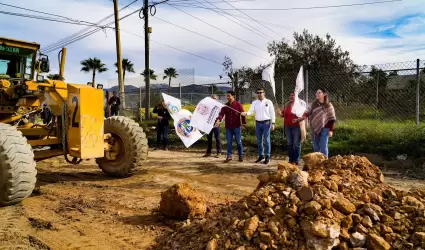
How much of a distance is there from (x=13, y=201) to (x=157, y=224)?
2142 mm

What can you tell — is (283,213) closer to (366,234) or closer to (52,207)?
(366,234)

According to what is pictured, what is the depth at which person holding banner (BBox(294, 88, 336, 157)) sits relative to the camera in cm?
691

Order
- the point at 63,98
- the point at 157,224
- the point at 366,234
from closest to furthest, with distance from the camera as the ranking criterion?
the point at 366,234 → the point at 157,224 → the point at 63,98

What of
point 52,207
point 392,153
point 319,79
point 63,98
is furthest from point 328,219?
point 319,79

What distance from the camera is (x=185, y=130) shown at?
9.95m

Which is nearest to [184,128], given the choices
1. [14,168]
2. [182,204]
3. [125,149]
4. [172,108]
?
[172,108]

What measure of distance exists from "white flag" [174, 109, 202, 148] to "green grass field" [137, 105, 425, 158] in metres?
2.17

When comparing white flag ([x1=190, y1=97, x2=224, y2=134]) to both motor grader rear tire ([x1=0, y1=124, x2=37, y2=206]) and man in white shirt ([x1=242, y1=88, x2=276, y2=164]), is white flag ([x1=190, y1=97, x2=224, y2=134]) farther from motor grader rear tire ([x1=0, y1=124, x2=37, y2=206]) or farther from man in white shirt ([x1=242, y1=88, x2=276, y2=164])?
motor grader rear tire ([x1=0, y1=124, x2=37, y2=206])

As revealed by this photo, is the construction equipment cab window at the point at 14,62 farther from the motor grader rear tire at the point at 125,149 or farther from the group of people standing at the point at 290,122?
the group of people standing at the point at 290,122

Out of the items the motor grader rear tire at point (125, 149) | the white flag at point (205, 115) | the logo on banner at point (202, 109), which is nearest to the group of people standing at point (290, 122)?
the white flag at point (205, 115)

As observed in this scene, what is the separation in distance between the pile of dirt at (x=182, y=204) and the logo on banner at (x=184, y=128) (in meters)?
5.37

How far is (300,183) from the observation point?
3523 mm

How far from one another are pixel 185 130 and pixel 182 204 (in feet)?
18.7

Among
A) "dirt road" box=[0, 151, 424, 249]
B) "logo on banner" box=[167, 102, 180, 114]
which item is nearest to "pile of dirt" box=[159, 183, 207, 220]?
"dirt road" box=[0, 151, 424, 249]
